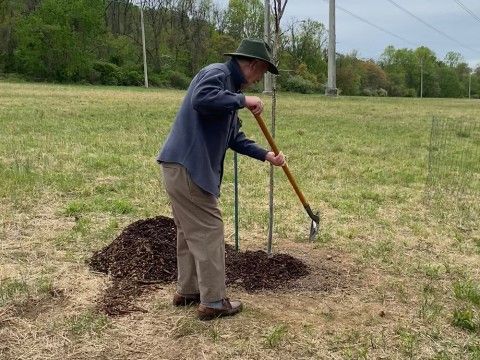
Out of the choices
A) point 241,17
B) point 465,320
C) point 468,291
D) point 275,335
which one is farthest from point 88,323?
point 241,17

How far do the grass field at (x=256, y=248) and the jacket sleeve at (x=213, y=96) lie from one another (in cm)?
150

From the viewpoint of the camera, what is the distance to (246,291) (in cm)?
459

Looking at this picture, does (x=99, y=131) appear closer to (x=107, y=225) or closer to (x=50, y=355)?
(x=107, y=225)

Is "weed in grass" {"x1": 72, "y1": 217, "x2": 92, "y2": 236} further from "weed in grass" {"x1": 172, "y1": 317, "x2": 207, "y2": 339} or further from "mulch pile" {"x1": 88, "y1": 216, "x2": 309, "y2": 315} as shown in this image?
"weed in grass" {"x1": 172, "y1": 317, "x2": 207, "y2": 339}

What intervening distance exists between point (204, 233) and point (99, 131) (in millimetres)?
10998

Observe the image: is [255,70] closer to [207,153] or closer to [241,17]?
[207,153]

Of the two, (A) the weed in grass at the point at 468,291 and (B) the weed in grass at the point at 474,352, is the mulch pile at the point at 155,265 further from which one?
(B) the weed in grass at the point at 474,352

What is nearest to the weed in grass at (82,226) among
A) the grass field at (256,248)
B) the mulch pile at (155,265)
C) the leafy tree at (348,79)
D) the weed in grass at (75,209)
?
the grass field at (256,248)

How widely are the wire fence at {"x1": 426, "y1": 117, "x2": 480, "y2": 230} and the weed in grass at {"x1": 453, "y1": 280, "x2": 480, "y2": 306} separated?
82.7 inches

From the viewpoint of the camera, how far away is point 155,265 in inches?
193

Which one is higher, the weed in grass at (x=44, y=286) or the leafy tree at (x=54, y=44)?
the leafy tree at (x=54, y=44)

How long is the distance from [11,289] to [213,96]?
231 centimetres

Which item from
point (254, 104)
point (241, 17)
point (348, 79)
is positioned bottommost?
point (254, 104)

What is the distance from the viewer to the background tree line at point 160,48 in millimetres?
53750
